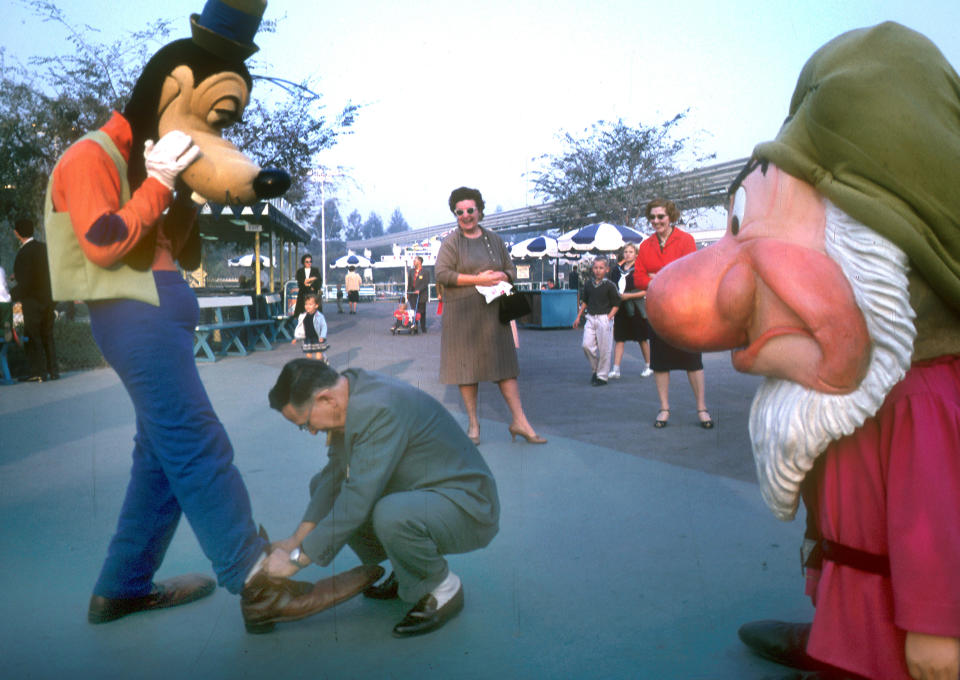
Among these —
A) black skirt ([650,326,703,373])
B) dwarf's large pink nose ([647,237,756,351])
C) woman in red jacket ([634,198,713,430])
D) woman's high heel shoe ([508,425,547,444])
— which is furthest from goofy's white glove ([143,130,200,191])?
woman in red jacket ([634,198,713,430])

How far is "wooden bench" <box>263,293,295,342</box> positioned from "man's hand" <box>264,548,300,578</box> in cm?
1121

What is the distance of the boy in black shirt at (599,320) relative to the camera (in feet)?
28.5

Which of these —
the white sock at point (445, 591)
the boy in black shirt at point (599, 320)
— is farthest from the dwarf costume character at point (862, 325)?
the boy in black shirt at point (599, 320)

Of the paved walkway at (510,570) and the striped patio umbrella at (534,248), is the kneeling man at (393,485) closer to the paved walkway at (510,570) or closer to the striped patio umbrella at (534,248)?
the paved walkway at (510,570)

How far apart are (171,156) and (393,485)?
121 cm

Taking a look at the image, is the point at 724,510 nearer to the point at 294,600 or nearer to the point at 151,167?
the point at 294,600

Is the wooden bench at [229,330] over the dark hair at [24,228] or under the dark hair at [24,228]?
under

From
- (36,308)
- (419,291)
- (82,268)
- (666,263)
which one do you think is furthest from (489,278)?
(419,291)

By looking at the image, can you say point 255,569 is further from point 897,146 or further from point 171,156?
point 897,146

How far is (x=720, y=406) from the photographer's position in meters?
6.94

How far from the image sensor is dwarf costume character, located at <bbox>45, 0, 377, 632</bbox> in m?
2.14

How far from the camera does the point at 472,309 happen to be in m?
5.30

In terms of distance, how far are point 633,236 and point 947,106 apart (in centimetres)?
1512

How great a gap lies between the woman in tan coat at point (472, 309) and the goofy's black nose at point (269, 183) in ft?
9.95
